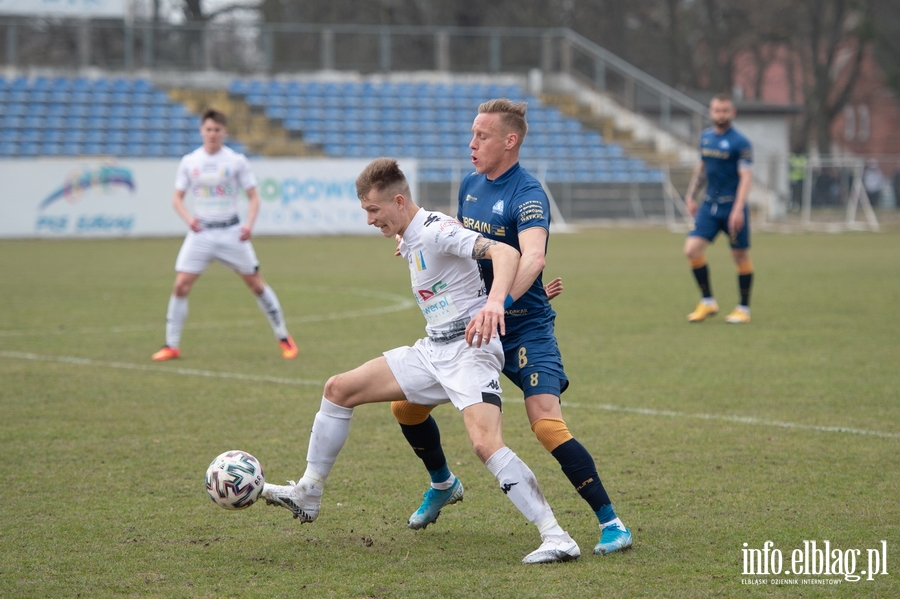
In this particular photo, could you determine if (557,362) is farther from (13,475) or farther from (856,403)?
(856,403)

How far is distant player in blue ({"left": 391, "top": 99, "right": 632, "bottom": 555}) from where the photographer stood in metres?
4.45

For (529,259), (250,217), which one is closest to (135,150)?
(250,217)

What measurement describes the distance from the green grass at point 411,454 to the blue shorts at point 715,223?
0.93m

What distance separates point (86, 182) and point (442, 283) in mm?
21924

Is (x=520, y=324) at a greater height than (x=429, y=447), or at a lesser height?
greater

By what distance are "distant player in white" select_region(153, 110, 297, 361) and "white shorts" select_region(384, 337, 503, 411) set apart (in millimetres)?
5231

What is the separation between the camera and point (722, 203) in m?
11.9

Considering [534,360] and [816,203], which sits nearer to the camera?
[534,360]

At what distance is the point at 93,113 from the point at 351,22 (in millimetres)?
16809

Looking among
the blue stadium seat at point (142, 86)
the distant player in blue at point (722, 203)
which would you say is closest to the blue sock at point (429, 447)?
the distant player in blue at point (722, 203)

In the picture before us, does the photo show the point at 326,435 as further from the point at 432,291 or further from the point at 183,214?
the point at 183,214

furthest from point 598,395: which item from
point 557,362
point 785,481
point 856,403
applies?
point 557,362

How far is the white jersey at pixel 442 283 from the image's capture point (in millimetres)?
4547

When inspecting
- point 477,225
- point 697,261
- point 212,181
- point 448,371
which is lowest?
point 448,371
